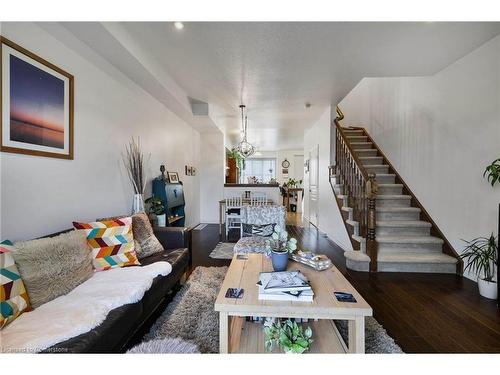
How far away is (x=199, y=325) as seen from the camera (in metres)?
1.80

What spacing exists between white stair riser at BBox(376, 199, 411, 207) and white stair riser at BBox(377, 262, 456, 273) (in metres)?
1.15

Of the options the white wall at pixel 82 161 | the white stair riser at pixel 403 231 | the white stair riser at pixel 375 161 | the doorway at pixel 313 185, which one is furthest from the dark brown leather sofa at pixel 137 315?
the doorway at pixel 313 185

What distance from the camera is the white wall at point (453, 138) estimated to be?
2580 millimetres

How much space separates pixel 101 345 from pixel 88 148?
72.6 inches

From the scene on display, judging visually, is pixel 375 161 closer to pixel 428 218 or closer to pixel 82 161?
pixel 428 218

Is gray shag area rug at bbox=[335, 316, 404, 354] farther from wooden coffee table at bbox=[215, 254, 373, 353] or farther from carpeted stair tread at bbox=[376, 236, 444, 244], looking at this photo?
carpeted stair tread at bbox=[376, 236, 444, 244]

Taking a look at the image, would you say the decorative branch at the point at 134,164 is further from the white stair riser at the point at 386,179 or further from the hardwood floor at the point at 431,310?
the white stair riser at the point at 386,179

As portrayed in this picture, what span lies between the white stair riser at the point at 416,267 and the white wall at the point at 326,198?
2.40 ft

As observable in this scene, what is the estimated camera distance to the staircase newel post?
306cm

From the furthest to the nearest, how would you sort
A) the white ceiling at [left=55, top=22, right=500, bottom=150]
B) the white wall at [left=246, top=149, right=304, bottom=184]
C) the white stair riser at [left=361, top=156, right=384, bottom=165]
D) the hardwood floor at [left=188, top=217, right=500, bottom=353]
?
the white wall at [left=246, top=149, right=304, bottom=184]
the white stair riser at [left=361, top=156, right=384, bottom=165]
the white ceiling at [left=55, top=22, right=500, bottom=150]
the hardwood floor at [left=188, top=217, right=500, bottom=353]

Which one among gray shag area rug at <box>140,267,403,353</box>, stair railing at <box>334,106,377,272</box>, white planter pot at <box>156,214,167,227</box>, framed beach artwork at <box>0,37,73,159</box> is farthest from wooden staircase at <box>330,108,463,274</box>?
framed beach artwork at <box>0,37,73,159</box>

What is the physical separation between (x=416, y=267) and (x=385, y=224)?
0.68 m
